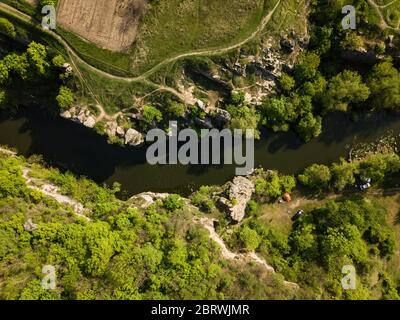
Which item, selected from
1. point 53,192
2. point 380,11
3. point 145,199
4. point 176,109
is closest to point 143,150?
point 145,199

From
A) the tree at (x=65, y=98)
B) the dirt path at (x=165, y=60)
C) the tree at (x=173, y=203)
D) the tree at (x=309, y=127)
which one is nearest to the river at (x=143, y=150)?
the tree at (x=309, y=127)

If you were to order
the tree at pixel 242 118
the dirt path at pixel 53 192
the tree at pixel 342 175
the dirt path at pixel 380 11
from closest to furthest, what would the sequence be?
the dirt path at pixel 380 11
the dirt path at pixel 53 192
the tree at pixel 242 118
the tree at pixel 342 175

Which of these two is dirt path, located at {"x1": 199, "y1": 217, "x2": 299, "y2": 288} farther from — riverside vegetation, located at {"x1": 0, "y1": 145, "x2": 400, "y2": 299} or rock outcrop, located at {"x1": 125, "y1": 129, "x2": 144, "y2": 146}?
rock outcrop, located at {"x1": 125, "y1": 129, "x2": 144, "y2": 146}

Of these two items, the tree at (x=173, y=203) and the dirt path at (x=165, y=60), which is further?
the tree at (x=173, y=203)

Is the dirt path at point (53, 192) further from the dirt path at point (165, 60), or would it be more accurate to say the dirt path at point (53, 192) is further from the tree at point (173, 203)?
the dirt path at point (165, 60)

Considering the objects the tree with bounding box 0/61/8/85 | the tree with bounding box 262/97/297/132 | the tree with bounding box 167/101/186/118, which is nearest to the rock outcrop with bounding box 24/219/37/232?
the tree with bounding box 0/61/8/85
